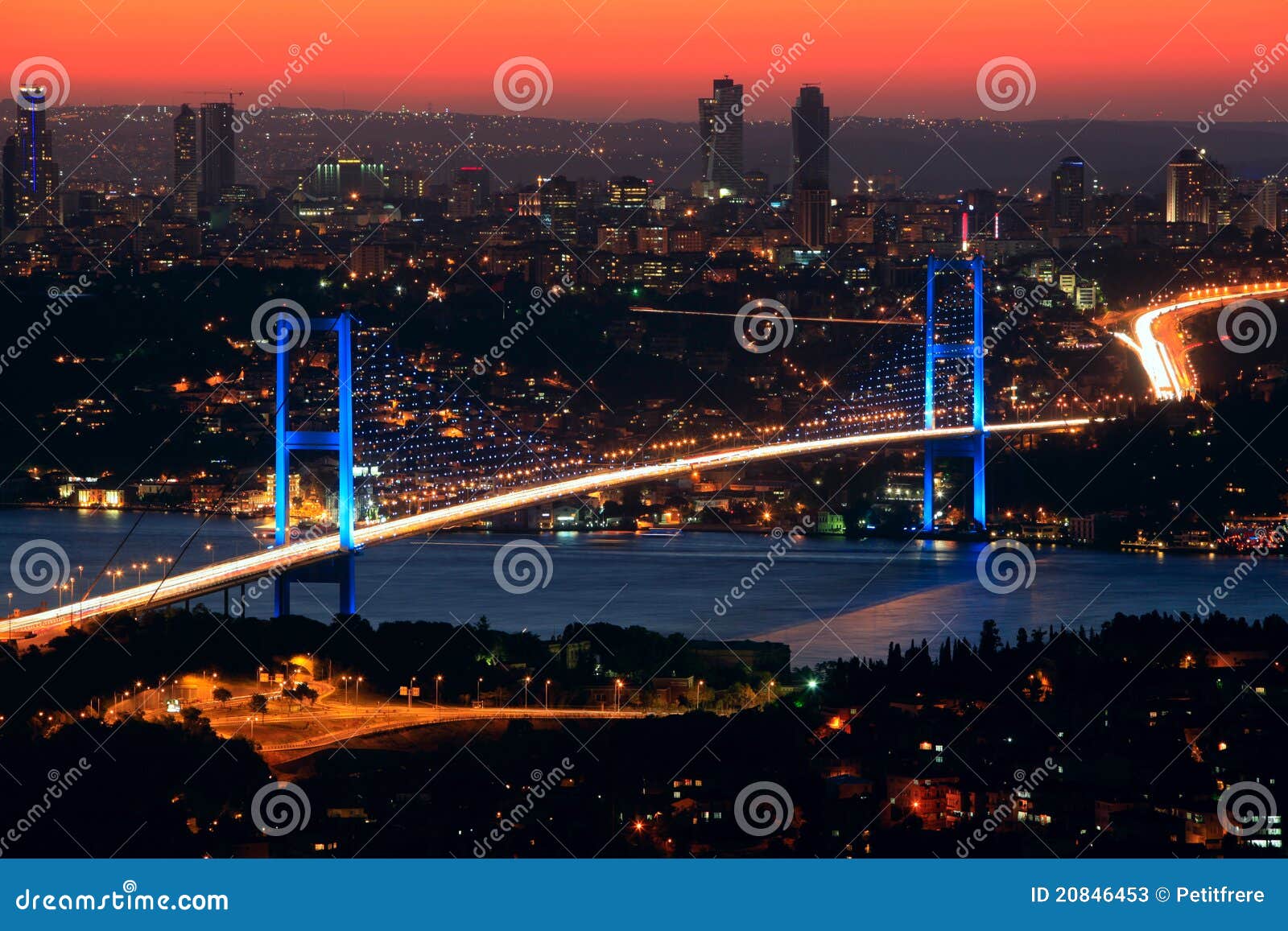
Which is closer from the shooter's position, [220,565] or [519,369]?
[220,565]

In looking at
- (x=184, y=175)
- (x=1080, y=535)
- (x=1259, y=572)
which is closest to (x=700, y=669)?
(x=1259, y=572)

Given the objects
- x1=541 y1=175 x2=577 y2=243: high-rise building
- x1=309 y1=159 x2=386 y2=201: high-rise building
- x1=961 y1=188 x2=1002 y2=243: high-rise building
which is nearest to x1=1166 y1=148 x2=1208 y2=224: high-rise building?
x1=961 y1=188 x2=1002 y2=243: high-rise building

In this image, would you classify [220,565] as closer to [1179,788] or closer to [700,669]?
[700,669]

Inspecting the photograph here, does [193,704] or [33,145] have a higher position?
[33,145]

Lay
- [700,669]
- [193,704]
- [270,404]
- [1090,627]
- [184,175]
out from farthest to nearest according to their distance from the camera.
A: [184,175] → [270,404] → [1090,627] → [700,669] → [193,704]

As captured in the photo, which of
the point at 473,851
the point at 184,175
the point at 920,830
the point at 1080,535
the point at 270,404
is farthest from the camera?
the point at 184,175

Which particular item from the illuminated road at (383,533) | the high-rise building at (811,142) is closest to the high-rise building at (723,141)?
the high-rise building at (811,142)

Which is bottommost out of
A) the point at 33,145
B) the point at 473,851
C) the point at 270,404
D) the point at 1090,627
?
the point at 473,851

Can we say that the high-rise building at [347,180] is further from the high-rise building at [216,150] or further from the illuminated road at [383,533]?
the illuminated road at [383,533]

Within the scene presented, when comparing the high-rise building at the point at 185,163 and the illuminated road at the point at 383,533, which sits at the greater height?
the high-rise building at the point at 185,163
